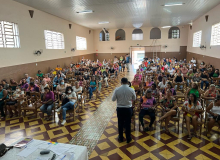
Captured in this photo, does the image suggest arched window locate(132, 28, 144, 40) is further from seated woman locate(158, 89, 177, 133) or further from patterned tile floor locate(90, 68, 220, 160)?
patterned tile floor locate(90, 68, 220, 160)

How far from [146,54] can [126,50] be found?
260 centimetres

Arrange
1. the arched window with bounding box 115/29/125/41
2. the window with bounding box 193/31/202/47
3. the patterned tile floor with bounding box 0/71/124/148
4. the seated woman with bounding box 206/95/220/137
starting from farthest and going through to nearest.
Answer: the arched window with bounding box 115/29/125/41 → the window with bounding box 193/31/202/47 → the patterned tile floor with bounding box 0/71/124/148 → the seated woman with bounding box 206/95/220/137

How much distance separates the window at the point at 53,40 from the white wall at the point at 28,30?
0.98 ft

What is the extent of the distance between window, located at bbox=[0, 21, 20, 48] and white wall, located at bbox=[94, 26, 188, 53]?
13507 millimetres

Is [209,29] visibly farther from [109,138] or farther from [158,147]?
[109,138]

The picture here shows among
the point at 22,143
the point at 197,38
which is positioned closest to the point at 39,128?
the point at 22,143

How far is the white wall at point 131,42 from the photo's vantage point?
64.4ft

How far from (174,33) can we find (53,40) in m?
14.6

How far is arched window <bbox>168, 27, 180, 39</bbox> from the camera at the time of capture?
1959 cm

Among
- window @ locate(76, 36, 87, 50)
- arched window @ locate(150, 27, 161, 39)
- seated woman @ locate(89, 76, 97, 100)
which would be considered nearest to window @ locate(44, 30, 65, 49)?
window @ locate(76, 36, 87, 50)

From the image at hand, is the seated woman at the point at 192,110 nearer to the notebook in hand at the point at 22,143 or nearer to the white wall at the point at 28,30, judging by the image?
the notebook in hand at the point at 22,143

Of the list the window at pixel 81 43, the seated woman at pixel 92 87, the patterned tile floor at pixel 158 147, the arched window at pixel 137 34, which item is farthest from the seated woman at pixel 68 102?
the arched window at pixel 137 34

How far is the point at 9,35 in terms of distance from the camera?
819cm

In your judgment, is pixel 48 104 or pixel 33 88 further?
pixel 33 88
